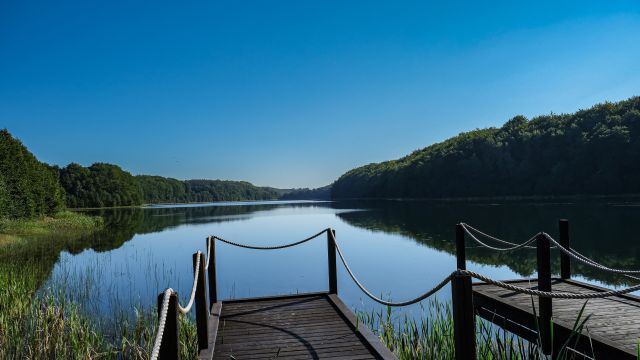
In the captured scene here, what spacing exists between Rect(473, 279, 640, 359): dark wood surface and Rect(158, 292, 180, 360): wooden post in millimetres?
3725

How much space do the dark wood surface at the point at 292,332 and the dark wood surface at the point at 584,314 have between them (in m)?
1.85

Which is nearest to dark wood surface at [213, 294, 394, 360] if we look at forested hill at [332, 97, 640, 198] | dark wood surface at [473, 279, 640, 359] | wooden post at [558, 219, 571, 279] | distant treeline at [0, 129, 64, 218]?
dark wood surface at [473, 279, 640, 359]

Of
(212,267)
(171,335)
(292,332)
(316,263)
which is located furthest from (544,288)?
(316,263)

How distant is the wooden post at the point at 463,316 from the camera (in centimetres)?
338

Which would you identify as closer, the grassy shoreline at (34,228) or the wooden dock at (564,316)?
the wooden dock at (564,316)

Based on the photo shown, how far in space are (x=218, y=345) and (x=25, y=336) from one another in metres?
4.38

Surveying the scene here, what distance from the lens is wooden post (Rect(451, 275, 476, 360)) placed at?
3385 millimetres

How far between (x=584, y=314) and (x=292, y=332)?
14.3 ft

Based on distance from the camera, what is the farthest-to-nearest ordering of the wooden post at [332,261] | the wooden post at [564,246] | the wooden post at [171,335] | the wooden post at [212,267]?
the wooden post at [564,246] < the wooden post at [332,261] < the wooden post at [212,267] < the wooden post at [171,335]

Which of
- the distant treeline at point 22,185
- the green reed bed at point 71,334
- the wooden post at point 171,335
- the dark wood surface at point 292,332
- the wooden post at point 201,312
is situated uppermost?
the distant treeline at point 22,185

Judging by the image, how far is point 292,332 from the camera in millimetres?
6258

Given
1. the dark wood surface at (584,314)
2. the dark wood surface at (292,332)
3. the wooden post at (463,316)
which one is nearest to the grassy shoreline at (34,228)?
the dark wood surface at (292,332)

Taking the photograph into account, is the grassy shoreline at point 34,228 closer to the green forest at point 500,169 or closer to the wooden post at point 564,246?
the green forest at point 500,169

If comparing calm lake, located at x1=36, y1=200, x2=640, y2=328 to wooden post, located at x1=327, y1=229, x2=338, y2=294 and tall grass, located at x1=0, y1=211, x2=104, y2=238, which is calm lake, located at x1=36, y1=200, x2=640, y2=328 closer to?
wooden post, located at x1=327, y1=229, x2=338, y2=294
